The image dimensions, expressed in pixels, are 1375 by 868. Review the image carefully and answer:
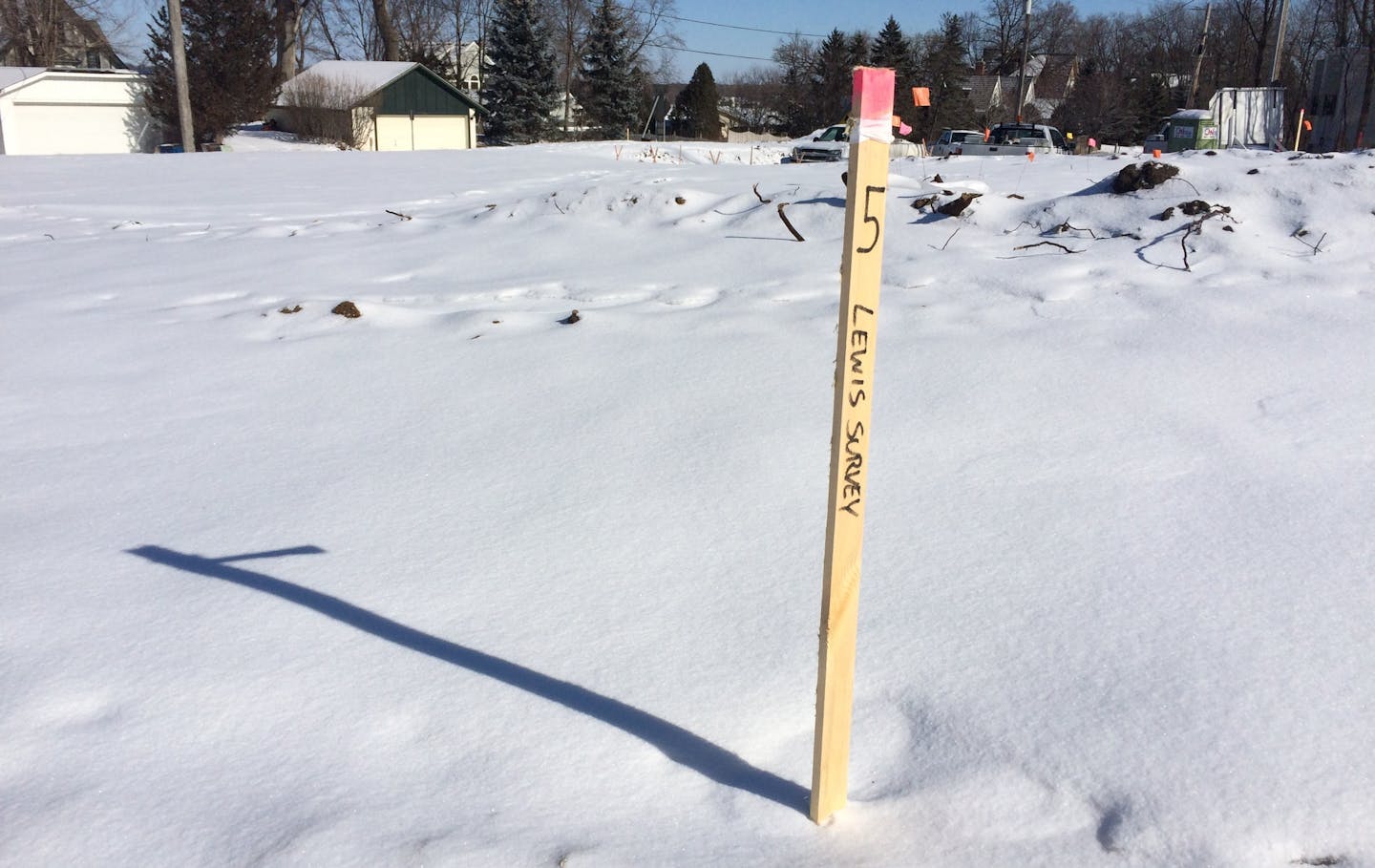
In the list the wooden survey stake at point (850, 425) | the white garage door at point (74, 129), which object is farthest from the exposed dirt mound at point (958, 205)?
the white garage door at point (74, 129)

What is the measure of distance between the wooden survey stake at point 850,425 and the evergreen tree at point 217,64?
118ft

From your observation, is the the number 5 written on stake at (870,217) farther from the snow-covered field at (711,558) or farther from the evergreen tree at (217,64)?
the evergreen tree at (217,64)

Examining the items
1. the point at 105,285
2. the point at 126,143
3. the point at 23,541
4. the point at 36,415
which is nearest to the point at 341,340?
the point at 36,415

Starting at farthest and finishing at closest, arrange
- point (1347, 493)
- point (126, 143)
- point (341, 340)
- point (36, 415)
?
1. point (126, 143)
2. point (341, 340)
3. point (36, 415)
4. point (1347, 493)

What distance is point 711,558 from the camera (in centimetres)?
307

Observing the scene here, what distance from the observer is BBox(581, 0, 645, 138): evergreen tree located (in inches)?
1791

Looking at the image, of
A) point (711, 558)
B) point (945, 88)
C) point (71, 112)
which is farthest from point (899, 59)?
point (711, 558)

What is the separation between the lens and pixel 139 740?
230 centimetres

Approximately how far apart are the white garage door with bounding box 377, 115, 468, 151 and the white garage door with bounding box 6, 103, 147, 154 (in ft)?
27.9

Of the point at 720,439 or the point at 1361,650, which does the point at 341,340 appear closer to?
the point at 720,439

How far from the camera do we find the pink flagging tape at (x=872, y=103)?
5.74 ft

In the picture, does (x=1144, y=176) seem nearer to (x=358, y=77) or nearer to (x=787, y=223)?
(x=787, y=223)

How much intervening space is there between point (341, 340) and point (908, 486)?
11.0 ft

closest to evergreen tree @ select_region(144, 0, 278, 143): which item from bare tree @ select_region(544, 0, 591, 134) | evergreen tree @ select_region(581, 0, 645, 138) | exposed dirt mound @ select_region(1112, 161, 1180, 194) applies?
evergreen tree @ select_region(581, 0, 645, 138)
